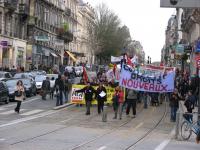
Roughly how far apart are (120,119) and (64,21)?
77.0 meters

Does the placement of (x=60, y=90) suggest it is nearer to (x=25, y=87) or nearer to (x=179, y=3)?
(x=25, y=87)

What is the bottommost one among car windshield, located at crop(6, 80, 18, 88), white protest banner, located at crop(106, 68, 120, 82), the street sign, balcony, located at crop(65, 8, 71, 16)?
car windshield, located at crop(6, 80, 18, 88)

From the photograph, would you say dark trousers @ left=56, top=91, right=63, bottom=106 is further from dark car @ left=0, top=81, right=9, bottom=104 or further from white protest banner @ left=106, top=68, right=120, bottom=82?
white protest banner @ left=106, top=68, right=120, bottom=82

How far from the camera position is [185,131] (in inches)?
827

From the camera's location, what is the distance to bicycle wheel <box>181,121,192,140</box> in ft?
67.6

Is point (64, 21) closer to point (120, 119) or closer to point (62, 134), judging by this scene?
point (120, 119)

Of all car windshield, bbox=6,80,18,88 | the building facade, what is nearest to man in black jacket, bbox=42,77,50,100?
car windshield, bbox=6,80,18,88

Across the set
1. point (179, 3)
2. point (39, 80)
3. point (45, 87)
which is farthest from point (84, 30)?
point (179, 3)

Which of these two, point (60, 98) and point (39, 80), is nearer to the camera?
point (60, 98)

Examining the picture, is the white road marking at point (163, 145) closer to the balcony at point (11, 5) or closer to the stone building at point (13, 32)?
the stone building at point (13, 32)

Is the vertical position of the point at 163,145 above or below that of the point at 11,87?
below

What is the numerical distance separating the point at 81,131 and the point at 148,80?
30.4 feet

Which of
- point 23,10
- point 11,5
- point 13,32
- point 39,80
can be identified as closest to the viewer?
point 39,80

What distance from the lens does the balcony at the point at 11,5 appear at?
6568 centimetres
